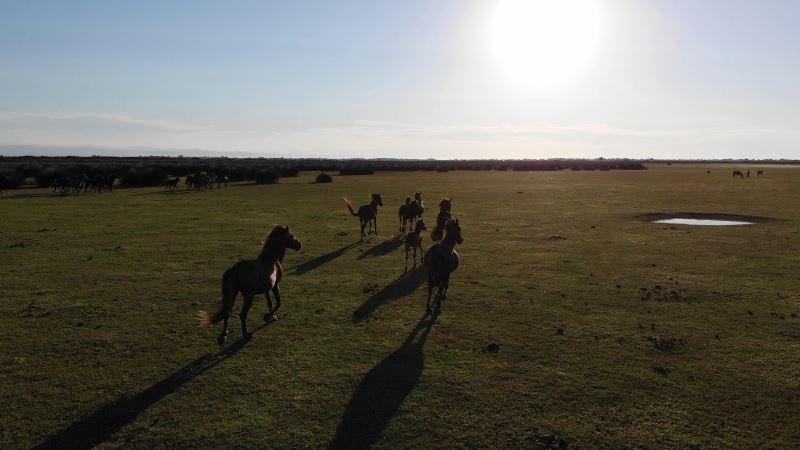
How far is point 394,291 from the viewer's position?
536 inches

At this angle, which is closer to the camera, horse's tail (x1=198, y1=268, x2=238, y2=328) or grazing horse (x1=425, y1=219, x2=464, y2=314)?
horse's tail (x1=198, y1=268, x2=238, y2=328)

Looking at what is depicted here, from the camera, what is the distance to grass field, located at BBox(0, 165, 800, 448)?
6.92 metres

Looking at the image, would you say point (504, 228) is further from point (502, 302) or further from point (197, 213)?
point (197, 213)

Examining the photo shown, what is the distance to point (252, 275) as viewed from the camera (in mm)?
9836

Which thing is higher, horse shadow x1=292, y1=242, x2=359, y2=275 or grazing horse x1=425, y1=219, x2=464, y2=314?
grazing horse x1=425, y1=219, x2=464, y2=314

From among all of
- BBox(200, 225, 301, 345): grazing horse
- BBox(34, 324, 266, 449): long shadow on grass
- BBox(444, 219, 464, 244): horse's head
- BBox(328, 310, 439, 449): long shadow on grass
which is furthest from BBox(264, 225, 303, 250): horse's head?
BBox(444, 219, 464, 244): horse's head

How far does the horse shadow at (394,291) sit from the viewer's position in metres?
11.8

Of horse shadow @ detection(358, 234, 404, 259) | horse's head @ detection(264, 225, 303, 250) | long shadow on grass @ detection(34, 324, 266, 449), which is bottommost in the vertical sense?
long shadow on grass @ detection(34, 324, 266, 449)

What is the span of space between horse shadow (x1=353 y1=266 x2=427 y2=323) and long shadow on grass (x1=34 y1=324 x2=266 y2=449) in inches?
Answer: 148

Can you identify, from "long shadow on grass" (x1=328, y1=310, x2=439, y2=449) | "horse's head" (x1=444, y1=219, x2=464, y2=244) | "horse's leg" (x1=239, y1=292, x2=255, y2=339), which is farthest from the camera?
"horse's head" (x1=444, y1=219, x2=464, y2=244)

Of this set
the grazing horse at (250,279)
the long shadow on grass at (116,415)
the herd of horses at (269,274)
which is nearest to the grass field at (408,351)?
the long shadow on grass at (116,415)

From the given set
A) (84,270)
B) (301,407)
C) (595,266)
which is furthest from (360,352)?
(84,270)

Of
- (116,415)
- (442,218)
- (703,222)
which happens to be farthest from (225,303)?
(703,222)

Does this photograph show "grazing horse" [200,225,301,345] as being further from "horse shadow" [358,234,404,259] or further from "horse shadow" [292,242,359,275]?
"horse shadow" [358,234,404,259]
